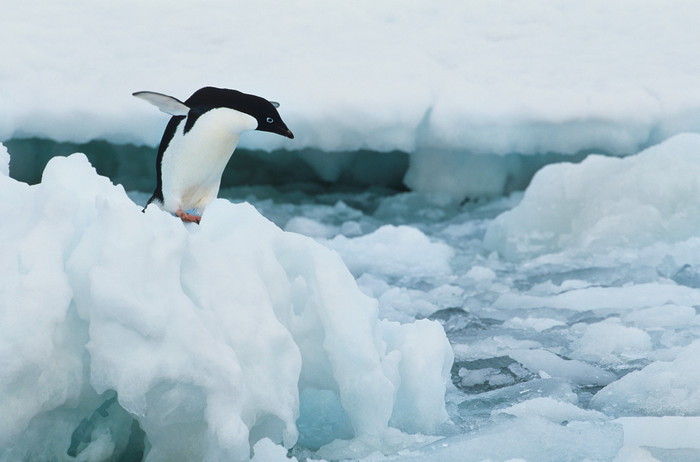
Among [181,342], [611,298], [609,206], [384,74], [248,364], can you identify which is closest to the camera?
[181,342]

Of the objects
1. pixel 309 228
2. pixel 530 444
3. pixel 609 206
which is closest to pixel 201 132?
pixel 530 444

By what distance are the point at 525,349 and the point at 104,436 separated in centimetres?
139

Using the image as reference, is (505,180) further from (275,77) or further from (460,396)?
(460,396)

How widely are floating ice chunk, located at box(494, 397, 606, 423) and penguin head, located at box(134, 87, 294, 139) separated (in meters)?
1.09

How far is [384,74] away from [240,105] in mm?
2335

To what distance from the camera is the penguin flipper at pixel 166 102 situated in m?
2.73

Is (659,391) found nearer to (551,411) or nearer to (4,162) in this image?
(551,411)

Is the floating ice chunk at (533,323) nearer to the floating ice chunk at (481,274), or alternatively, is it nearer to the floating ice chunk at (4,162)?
the floating ice chunk at (481,274)

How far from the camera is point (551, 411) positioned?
209 cm

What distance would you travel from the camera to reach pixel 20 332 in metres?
1.54

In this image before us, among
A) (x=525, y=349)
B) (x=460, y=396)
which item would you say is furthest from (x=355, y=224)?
(x=460, y=396)

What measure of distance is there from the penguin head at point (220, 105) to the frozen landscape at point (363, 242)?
46 centimetres

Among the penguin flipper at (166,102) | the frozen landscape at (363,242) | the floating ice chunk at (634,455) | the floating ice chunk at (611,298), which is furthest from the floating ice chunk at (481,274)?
the floating ice chunk at (634,455)

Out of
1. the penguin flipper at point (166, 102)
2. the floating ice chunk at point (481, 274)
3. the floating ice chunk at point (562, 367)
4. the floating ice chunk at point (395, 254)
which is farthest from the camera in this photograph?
the floating ice chunk at point (395, 254)
